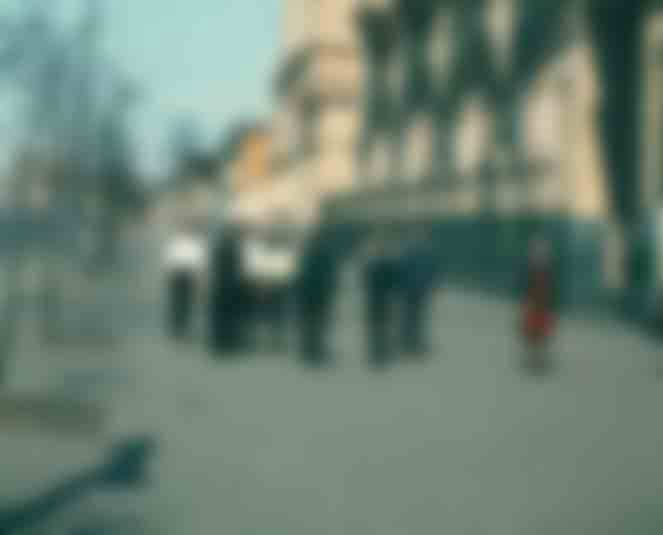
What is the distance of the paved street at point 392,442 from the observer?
6.37 m

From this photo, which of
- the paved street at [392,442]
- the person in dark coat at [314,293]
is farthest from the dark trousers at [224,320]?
the person in dark coat at [314,293]

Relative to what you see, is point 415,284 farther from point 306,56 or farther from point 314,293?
point 306,56

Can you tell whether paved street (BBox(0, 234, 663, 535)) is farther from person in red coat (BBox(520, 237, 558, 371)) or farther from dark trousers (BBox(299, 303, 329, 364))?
person in red coat (BBox(520, 237, 558, 371))

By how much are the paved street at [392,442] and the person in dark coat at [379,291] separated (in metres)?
0.46

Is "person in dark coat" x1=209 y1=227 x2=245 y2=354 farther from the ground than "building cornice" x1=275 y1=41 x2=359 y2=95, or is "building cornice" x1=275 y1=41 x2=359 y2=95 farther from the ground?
"building cornice" x1=275 y1=41 x2=359 y2=95

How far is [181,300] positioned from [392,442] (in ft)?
28.0

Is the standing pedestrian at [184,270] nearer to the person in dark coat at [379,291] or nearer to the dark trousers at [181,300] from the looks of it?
the dark trousers at [181,300]

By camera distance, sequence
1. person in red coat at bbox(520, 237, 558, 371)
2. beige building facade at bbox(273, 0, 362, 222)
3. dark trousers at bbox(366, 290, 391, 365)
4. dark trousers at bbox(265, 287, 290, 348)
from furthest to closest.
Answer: beige building facade at bbox(273, 0, 362, 222) → dark trousers at bbox(265, 287, 290, 348) → dark trousers at bbox(366, 290, 391, 365) → person in red coat at bbox(520, 237, 558, 371)

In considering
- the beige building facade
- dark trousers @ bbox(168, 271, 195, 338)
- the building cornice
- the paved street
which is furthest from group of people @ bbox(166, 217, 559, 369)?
the building cornice

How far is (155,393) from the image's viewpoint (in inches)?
445

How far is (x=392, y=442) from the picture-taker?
339 inches

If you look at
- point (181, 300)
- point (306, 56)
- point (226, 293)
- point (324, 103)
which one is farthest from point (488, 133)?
point (306, 56)

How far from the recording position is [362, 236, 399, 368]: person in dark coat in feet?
46.2

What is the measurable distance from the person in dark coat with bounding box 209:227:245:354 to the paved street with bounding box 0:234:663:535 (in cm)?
52
